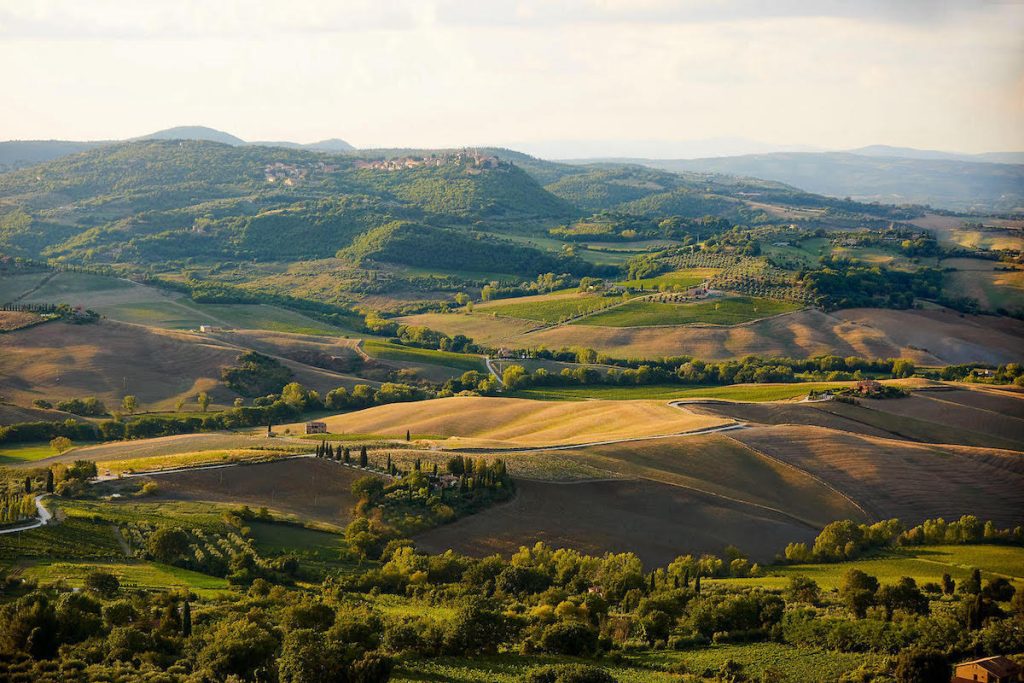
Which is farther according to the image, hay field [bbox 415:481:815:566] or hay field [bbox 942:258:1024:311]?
hay field [bbox 942:258:1024:311]

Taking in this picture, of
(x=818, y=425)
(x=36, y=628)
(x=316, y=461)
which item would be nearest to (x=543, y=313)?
(x=818, y=425)

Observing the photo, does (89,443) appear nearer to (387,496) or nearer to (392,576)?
(387,496)

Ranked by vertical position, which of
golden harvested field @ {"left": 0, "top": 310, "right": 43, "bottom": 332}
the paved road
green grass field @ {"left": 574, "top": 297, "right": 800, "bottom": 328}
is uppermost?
golden harvested field @ {"left": 0, "top": 310, "right": 43, "bottom": 332}

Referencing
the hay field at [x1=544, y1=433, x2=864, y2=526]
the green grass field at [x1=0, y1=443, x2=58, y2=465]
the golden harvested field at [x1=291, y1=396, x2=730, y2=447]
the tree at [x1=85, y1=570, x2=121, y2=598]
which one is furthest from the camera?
the golden harvested field at [x1=291, y1=396, x2=730, y2=447]

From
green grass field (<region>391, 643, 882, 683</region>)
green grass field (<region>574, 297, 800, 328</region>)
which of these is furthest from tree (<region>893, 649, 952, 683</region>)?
green grass field (<region>574, 297, 800, 328</region>)

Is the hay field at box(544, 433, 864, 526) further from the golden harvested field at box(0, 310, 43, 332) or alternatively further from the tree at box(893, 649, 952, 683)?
the golden harvested field at box(0, 310, 43, 332)

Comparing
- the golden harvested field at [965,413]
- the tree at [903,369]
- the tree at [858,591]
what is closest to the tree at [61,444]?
the tree at [858,591]
